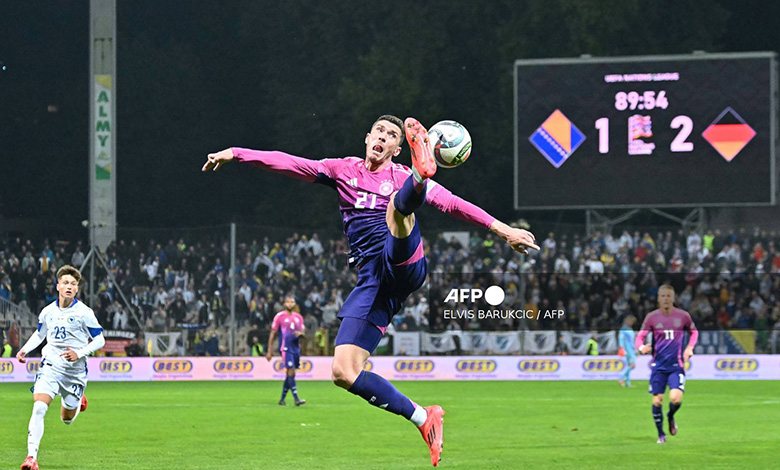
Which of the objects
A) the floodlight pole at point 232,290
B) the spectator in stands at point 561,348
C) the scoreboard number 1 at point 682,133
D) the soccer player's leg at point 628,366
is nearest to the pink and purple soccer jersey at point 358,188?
the scoreboard number 1 at point 682,133

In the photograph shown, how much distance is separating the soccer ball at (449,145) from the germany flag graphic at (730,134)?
20265 mm

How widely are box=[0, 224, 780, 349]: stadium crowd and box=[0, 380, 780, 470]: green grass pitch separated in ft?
11.6

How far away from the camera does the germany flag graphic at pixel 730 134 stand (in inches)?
1107

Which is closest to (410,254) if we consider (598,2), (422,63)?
(598,2)

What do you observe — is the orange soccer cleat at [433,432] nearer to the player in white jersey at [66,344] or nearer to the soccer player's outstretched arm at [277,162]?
the soccer player's outstretched arm at [277,162]

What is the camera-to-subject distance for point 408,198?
28.0ft

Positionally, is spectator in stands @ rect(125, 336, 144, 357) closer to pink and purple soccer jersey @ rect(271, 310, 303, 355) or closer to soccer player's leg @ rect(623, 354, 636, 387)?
pink and purple soccer jersey @ rect(271, 310, 303, 355)

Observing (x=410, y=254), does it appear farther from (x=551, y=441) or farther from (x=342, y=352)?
(x=551, y=441)

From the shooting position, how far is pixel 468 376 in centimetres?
3281

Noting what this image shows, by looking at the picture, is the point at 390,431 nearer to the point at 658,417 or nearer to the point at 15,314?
the point at 658,417

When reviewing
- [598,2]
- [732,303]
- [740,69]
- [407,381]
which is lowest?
[407,381]

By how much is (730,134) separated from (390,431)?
13219mm

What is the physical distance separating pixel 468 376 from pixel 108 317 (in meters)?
8.96

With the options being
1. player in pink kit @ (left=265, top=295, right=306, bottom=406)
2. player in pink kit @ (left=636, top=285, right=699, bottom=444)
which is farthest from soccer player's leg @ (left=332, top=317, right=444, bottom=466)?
player in pink kit @ (left=265, top=295, right=306, bottom=406)
